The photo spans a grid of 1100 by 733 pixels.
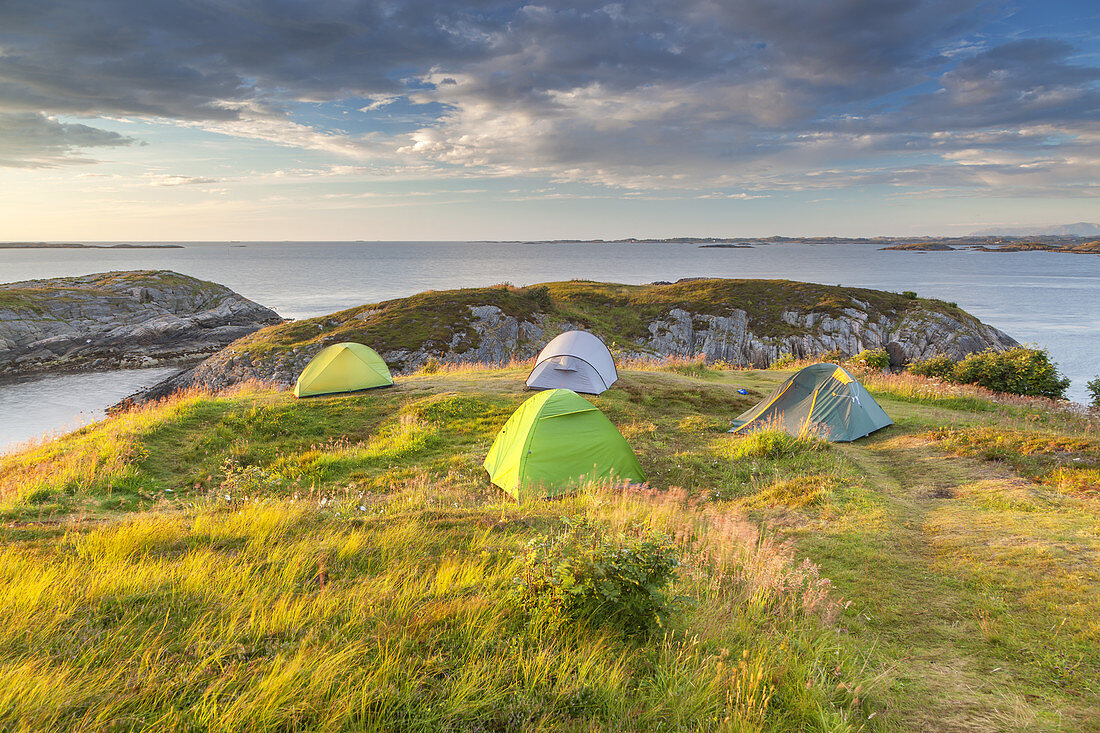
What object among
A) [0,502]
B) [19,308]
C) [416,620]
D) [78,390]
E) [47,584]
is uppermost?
[19,308]

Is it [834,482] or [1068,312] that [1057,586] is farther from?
[1068,312]

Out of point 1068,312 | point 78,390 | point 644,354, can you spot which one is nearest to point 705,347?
point 644,354

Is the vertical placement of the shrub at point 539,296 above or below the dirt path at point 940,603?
above

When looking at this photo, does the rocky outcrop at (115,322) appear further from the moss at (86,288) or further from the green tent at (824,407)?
the green tent at (824,407)

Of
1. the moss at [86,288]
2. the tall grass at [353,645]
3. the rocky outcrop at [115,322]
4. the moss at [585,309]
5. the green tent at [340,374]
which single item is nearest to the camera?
the tall grass at [353,645]

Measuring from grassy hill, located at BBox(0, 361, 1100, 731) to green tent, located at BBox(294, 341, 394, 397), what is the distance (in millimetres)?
8606

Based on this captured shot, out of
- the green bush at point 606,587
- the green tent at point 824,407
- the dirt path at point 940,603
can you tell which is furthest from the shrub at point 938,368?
the green bush at point 606,587

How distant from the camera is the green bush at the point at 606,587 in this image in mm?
4352

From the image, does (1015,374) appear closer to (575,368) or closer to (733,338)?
(575,368)

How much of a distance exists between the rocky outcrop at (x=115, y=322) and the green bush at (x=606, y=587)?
188ft

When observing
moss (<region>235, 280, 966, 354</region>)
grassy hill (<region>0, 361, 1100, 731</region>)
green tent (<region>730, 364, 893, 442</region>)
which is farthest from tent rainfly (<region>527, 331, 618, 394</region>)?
moss (<region>235, 280, 966, 354</region>)

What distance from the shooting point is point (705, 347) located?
5381 cm

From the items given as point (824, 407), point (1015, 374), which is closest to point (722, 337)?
point (1015, 374)

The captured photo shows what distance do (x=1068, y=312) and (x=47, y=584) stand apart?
115 m
